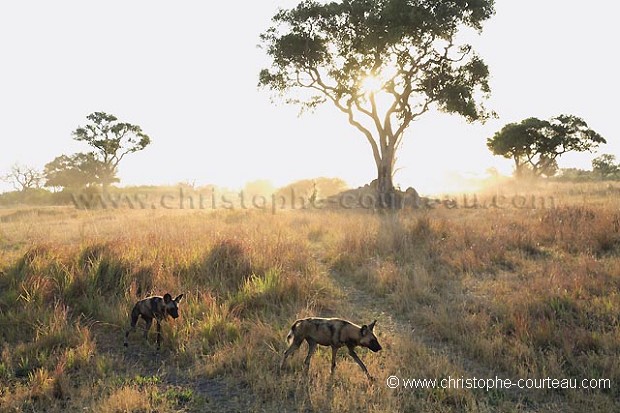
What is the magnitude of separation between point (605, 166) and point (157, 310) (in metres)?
70.9

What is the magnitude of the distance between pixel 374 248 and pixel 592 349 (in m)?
5.84

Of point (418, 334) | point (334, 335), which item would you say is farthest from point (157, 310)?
point (418, 334)

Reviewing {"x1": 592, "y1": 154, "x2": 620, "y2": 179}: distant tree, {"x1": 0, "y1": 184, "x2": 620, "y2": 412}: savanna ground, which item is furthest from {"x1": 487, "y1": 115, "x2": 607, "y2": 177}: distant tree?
{"x1": 0, "y1": 184, "x2": 620, "y2": 412}: savanna ground

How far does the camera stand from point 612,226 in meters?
10.6

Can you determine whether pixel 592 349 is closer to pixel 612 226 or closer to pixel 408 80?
pixel 612 226

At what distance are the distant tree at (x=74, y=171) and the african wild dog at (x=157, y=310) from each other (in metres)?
52.8

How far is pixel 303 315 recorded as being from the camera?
687 cm

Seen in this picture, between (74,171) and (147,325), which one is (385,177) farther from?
(74,171)

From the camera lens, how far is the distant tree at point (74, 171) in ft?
181

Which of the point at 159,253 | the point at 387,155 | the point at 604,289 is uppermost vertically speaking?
the point at 387,155

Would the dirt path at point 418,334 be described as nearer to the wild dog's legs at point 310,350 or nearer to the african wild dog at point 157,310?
the wild dog's legs at point 310,350

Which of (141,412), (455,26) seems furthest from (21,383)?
(455,26)

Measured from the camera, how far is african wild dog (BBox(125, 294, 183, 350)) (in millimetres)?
6043

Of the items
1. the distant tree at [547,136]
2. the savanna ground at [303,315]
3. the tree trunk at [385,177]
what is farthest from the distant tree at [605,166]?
the savanna ground at [303,315]
